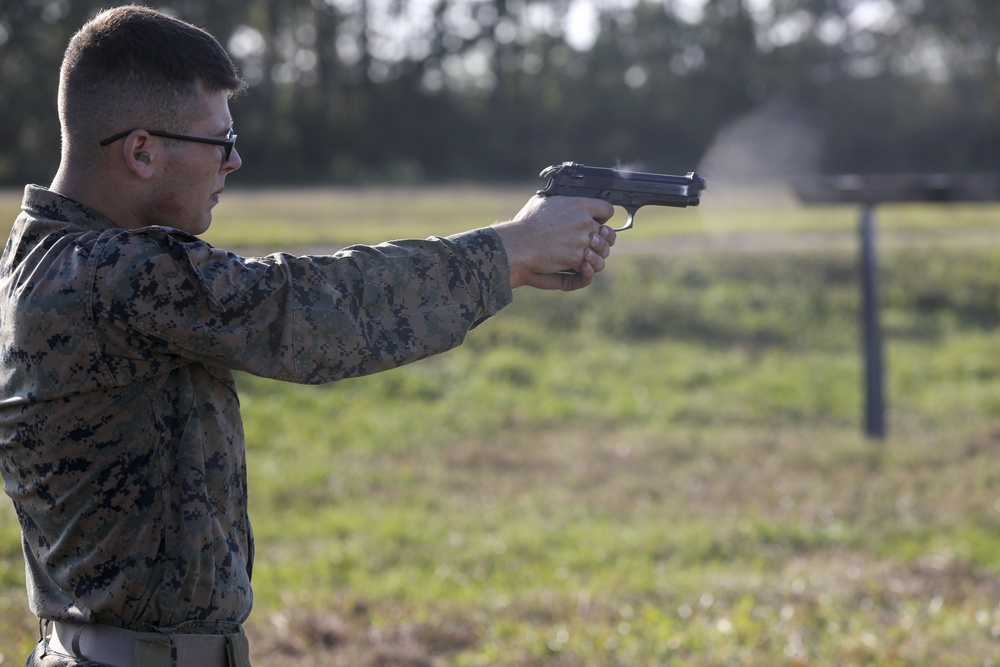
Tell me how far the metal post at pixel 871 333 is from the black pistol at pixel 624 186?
6410 millimetres

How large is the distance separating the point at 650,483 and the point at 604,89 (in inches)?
1104

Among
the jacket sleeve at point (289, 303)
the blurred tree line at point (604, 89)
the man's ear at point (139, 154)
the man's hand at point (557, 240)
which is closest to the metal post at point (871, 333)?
the man's hand at point (557, 240)

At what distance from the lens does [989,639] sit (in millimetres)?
4613

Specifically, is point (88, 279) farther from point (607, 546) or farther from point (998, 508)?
point (998, 508)

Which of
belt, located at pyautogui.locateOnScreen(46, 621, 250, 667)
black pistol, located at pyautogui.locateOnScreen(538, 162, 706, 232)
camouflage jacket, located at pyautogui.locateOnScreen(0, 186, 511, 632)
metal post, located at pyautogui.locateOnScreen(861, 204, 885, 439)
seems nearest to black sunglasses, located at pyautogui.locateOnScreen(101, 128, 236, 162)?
camouflage jacket, located at pyautogui.locateOnScreen(0, 186, 511, 632)

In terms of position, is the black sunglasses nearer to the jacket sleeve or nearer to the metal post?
the jacket sleeve

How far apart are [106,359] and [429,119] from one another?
33.6m

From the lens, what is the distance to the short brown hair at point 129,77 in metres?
1.98

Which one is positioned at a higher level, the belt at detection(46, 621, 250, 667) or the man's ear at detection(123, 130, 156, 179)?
the man's ear at detection(123, 130, 156, 179)

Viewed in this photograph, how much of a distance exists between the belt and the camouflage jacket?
0.03 meters

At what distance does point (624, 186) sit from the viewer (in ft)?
8.28

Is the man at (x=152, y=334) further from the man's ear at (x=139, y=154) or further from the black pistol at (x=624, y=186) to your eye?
the black pistol at (x=624, y=186)

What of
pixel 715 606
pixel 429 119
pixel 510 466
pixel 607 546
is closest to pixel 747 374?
pixel 510 466

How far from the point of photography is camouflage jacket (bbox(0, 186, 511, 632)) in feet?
6.19
